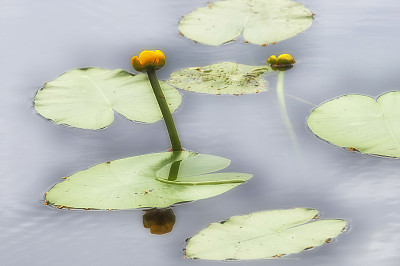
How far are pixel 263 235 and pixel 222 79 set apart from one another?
80 cm

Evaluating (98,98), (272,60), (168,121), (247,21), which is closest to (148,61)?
(168,121)

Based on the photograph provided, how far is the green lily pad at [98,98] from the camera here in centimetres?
194

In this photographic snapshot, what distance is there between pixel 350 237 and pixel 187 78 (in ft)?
2.87

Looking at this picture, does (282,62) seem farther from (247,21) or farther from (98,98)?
(98,98)

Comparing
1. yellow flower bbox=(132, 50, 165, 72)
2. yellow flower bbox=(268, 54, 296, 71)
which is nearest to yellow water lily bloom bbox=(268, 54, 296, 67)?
yellow flower bbox=(268, 54, 296, 71)

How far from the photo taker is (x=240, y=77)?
2.12 meters

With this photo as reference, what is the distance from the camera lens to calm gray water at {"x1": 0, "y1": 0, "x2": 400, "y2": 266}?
148 centimetres

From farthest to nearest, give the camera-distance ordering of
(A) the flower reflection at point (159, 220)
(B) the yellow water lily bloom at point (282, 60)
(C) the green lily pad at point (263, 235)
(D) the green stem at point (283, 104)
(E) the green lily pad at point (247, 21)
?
(E) the green lily pad at point (247, 21), (B) the yellow water lily bloom at point (282, 60), (D) the green stem at point (283, 104), (A) the flower reflection at point (159, 220), (C) the green lily pad at point (263, 235)

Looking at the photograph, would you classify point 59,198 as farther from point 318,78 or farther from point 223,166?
point 318,78

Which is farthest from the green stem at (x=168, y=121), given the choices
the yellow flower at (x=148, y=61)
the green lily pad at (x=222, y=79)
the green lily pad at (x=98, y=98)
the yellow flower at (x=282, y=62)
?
the yellow flower at (x=282, y=62)

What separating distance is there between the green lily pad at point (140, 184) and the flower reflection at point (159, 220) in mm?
23

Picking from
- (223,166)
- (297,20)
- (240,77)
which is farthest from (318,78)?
(223,166)

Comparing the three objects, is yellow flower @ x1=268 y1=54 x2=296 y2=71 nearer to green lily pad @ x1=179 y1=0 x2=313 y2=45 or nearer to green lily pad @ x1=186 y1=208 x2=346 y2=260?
green lily pad @ x1=179 y1=0 x2=313 y2=45

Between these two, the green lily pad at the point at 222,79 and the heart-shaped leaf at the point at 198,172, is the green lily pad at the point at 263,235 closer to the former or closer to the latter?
the heart-shaped leaf at the point at 198,172
